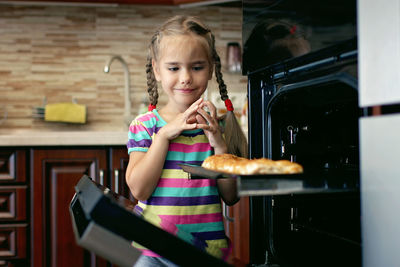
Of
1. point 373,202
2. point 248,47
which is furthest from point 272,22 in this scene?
point 373,202

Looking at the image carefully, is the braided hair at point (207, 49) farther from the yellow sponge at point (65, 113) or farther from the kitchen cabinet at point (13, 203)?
the yellow sponge at point (65, 113)

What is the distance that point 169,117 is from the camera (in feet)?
3.43

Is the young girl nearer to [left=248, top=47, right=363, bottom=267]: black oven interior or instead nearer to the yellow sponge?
[left=248, top=47, right=363, bottom=267]: black oven interior

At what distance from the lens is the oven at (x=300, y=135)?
0.71 m

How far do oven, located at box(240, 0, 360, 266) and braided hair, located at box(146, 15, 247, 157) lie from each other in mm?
165

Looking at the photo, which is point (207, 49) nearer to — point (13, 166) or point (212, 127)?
point (212, 127)

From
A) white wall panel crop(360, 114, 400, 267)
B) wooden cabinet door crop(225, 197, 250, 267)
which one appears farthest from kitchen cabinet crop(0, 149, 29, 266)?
white wall panel crop(360, 114, 400, 267)

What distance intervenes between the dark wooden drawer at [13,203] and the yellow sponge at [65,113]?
65 centimetres

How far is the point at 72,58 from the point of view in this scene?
8.21 feet

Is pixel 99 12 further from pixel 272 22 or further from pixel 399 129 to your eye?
pixel 399 129

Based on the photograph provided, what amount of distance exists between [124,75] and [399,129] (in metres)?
2.14

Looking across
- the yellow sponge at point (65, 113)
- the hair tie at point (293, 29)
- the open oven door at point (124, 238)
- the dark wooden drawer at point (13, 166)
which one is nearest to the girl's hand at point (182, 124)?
the hair tie at point (293, 29)

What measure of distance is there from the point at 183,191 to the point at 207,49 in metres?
0.34

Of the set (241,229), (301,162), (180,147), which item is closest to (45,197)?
(241,229)
